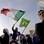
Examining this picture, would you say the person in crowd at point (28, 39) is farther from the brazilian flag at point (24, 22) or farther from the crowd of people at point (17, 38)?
the brazilian flag at point (24, 22)

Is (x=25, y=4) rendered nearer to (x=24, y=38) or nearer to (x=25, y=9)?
(x=25, y=9)

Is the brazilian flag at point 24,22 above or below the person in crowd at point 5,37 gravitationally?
above

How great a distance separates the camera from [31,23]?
141 cm

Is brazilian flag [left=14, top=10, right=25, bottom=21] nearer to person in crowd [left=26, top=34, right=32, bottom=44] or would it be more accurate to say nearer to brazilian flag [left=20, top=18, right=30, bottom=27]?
brazilian flag [left=20, top=18, right=30, bottom=27]

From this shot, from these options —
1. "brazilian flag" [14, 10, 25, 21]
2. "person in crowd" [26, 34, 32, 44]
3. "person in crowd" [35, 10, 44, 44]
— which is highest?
"brazilian flag" [14, 10, 25, 21]

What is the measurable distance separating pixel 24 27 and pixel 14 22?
0.12 meters

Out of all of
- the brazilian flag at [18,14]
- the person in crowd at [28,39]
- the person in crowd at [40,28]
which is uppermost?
the brazilian flag at [18,14]

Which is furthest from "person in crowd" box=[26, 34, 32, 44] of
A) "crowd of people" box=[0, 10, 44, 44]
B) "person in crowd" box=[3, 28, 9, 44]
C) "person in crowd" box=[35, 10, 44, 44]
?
"person in crowd" box=[3, 28, 9, 44]

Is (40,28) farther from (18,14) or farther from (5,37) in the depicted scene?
(5,37)

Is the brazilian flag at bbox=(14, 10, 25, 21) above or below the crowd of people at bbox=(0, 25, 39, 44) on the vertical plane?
above

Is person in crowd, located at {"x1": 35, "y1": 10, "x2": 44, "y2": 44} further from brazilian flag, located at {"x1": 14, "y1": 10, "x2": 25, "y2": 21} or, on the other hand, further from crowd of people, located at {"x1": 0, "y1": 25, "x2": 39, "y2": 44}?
brazilian flag, located at {"x1": 14, "y1": 10, "x2": 25, "y2": 21}

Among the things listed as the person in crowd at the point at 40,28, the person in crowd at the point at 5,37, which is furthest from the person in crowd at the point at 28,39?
the person in crowd at the point at 5,37

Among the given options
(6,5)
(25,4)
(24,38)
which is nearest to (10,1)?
(6,5)

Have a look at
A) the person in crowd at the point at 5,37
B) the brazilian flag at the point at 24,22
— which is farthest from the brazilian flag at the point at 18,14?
the person in crowd at the point at 5,37
